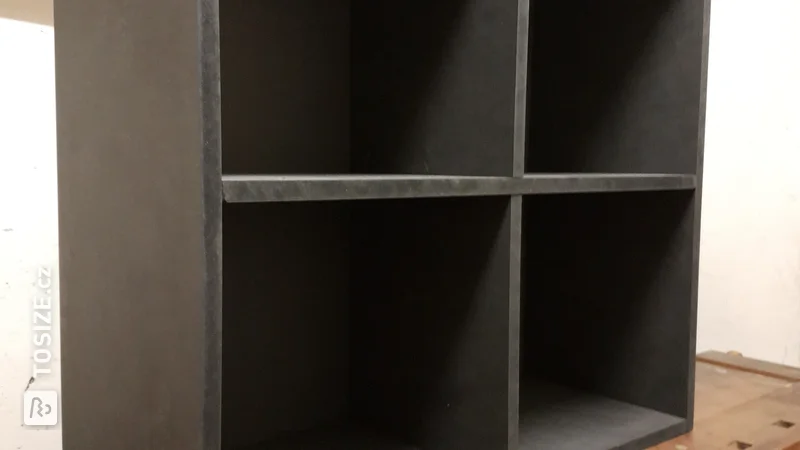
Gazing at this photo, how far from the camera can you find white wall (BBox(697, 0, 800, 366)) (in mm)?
1746

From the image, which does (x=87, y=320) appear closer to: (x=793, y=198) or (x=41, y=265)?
(x=41, y=265)

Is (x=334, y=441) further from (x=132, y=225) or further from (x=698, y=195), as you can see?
(x=698, y=195)

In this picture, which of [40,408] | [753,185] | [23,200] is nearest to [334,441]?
[40,408]

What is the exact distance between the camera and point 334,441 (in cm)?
112

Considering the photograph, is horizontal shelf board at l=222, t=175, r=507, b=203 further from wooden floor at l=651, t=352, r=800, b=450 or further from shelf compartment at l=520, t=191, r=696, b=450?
wooden floor at l=651, t=352, r=800, b=450

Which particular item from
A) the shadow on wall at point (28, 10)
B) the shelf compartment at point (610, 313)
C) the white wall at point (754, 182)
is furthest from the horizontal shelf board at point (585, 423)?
the shadow on wall at point (28, 10)

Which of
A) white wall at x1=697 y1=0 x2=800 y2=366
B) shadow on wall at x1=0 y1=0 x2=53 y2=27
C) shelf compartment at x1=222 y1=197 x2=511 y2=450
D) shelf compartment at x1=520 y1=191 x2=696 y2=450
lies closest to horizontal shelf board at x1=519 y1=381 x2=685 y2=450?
shelf compartment at x1=520 y1=191 x2=696 y2=450

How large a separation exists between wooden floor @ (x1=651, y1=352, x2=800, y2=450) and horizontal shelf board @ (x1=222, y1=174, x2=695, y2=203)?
39 cm

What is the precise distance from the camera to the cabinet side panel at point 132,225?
68cm

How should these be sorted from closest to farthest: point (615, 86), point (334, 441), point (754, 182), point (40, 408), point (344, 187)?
point (344, 187) → point (334, 441) → point (615, 86) → point (40, 408) → point (754, 182)

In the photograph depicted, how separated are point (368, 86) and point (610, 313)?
0.56 metres

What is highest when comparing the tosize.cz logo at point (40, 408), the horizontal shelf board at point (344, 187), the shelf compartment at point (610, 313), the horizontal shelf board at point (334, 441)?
the horizontal shelf board at point (344, 187)

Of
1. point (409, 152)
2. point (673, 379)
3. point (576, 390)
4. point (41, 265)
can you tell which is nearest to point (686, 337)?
point (673, 379)

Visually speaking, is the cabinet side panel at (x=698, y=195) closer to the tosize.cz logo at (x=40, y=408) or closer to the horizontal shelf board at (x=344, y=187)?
the horizontal shelf board at (x=344, y=187)
